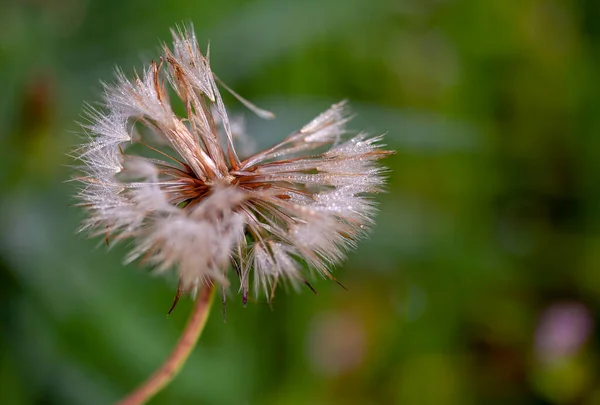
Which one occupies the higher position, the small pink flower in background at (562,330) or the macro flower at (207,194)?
the macro flower at (207,194)

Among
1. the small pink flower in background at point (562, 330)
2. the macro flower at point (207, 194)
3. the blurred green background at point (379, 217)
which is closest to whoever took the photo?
the macro flower at point (207, 194)

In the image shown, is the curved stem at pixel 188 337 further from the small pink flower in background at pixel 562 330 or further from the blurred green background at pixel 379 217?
the small pink flower in background at pixel 562 330

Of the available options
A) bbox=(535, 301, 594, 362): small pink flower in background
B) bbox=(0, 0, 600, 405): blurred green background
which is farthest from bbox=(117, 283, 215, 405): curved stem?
bbox=(535, 301, 594, 362): small pink flower in background

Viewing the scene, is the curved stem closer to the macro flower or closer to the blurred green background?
the macro flower

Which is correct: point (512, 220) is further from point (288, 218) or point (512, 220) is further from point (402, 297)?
point (288, 218)

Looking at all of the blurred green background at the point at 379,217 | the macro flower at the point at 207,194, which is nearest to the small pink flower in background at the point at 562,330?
the blurred green background at the point at 379,217

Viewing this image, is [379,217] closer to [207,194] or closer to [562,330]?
[562,330]
